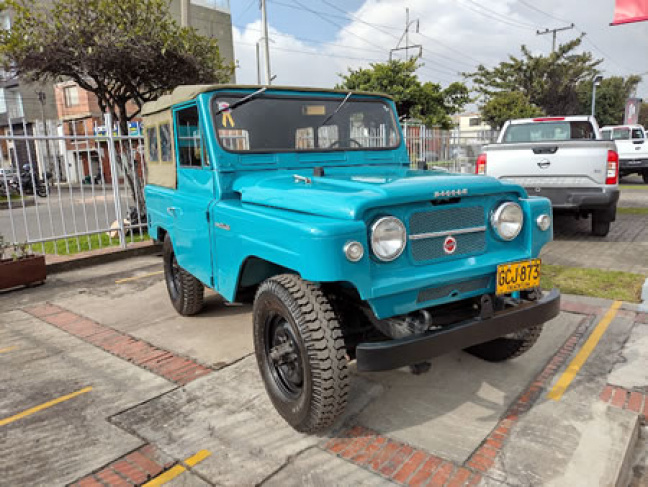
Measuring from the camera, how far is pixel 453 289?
278 cm

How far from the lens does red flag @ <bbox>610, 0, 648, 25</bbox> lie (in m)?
5.21

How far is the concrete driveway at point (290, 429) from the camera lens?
8.14ft

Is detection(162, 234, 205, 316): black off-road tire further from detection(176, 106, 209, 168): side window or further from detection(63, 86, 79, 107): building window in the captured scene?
detection(63, 86, 79, 107): building window

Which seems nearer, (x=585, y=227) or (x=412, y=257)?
(x=412, y=257)

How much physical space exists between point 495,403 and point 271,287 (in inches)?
64.7

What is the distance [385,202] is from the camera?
Result: 250cm

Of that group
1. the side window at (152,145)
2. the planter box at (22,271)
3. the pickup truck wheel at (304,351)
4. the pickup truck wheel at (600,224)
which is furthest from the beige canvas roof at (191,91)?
the pickup truck wheel at (600,224)

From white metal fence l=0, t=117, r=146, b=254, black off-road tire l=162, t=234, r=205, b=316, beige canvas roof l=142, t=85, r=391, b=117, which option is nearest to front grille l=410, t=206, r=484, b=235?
beige canvas roof l=142, t=85, r=391, b=117

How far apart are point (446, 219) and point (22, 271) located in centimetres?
567

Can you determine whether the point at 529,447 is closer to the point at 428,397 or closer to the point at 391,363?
the point at 428,397

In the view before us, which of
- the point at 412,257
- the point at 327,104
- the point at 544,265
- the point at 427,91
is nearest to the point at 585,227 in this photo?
the point at 544,265

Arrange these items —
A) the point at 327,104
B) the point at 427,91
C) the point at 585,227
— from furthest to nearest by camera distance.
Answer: the point at 427,91 → the point at 585,227 → the point at 327,104

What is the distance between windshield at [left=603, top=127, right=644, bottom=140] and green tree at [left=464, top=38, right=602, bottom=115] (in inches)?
574

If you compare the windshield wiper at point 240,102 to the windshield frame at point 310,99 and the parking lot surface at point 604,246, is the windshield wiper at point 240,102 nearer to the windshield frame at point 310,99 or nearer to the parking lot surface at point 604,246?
the windshield frame at point 310,99
